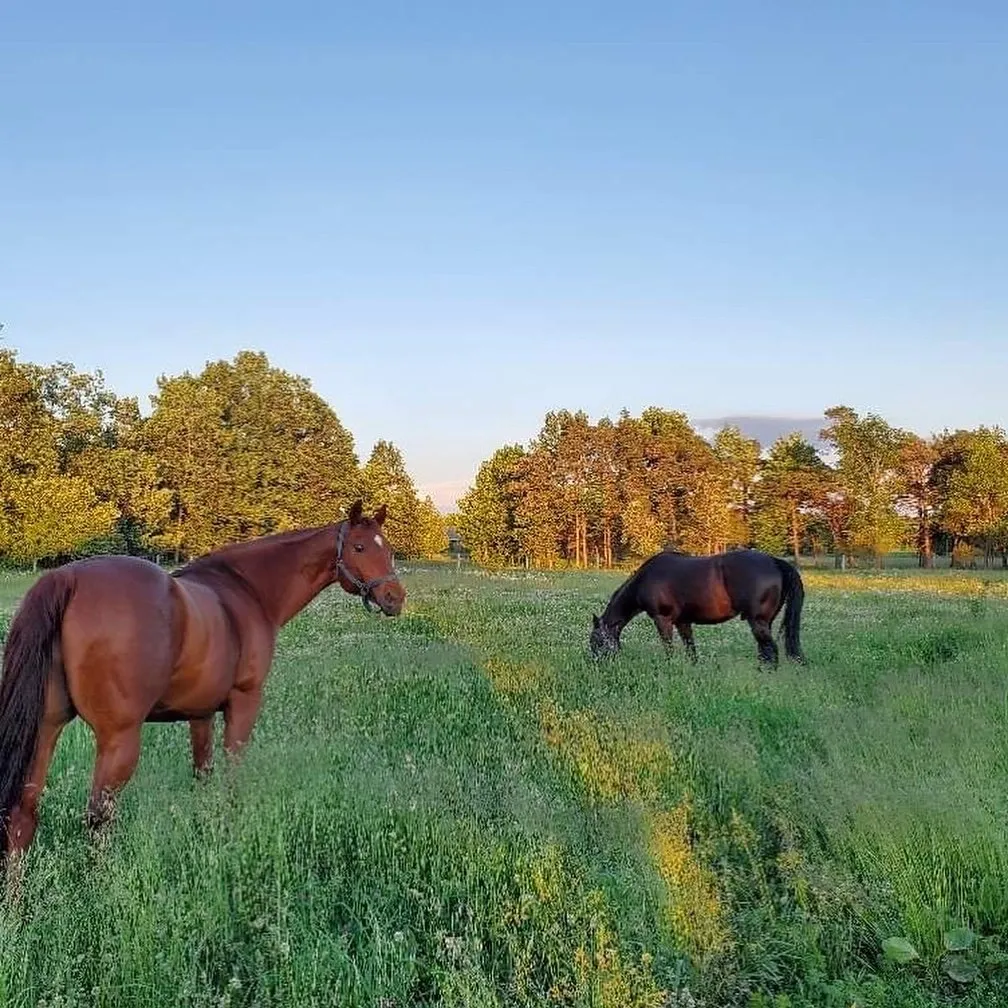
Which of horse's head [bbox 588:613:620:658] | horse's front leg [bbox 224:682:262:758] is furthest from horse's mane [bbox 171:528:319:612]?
horse's head [bbox 588:613:620:658]

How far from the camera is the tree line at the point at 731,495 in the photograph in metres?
62.9

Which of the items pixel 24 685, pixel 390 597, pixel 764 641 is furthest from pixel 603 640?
pixel 24 685

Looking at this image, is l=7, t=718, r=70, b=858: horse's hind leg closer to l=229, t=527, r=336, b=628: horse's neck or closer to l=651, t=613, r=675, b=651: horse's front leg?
l=229, t=527, r=336, b=628: horse's neck

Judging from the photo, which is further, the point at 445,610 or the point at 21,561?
the point at 21,561

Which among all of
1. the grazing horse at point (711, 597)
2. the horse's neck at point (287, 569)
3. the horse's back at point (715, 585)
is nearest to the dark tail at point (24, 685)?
the horse's neck at point (287, 569)

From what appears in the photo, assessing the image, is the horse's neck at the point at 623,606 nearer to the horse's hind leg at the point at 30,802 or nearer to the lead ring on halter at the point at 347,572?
the lead ring on halter at the point at 347,572

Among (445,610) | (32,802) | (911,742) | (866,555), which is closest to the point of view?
(32,802)

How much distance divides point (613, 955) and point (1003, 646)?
1223 centimetres

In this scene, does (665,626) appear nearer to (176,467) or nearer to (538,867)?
(538,867)

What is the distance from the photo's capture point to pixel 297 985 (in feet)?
11.6

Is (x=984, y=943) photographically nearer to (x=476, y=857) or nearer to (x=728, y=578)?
(x=476, y=857)

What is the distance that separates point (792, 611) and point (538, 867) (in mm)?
10026

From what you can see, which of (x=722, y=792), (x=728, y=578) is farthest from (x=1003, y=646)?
(x=722, y=792)

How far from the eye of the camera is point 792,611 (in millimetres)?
13375
